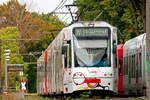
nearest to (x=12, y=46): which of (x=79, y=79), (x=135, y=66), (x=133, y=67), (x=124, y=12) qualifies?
(x=124, y=12)

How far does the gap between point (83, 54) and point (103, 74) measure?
1078mm

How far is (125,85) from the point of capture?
1148 inches

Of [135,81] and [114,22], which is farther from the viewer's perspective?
[114,22]

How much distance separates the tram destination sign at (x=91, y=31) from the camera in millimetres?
22594

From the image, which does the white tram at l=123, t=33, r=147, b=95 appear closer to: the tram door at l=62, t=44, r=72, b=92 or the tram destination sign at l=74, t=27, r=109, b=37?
the tram destination sign at l=74, t=27, r=109, b=37

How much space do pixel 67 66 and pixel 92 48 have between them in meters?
1.36

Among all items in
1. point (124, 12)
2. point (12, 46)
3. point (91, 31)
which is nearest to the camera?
point (91, 31)

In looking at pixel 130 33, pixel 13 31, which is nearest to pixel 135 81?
pixel 130 33

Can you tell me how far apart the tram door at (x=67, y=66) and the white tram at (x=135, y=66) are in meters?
3.02

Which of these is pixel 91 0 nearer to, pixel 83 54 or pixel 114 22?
pixel 114 22

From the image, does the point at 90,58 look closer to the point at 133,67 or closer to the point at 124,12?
the point at 133,67

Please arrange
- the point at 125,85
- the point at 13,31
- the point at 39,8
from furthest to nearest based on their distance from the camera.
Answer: the point at 39,8, the point at 13,31, the point at 125,85

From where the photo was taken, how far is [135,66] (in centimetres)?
2561

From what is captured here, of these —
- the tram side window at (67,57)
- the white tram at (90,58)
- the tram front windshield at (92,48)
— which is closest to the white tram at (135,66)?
the white tram at (90,58)
